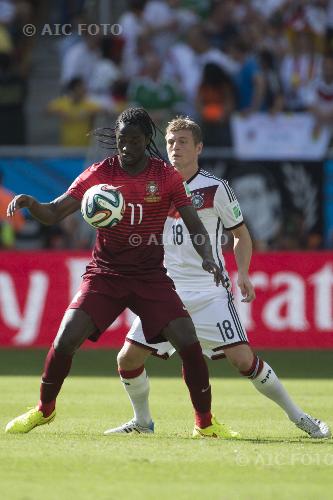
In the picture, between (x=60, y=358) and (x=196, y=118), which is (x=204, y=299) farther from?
(x=196, y=118)

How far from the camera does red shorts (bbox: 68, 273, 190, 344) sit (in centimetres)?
774

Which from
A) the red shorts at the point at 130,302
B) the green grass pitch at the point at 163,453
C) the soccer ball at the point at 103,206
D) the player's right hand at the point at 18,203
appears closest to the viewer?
the green grass pitch at the point at 163,453

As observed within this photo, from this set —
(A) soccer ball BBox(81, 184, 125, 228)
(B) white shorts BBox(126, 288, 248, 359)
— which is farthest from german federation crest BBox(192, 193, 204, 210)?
(A) soccer ball BBox(81, 184, 125, 228)

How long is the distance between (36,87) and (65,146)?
2.47 m

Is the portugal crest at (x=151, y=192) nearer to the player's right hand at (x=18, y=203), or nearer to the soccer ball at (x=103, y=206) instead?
the soccer ball at (x=103, y=206)

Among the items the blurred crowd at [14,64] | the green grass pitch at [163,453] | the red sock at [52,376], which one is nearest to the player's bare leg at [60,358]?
the red sock at [52,376]

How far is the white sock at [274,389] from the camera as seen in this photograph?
822cm

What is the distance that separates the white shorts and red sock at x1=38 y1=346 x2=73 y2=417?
69 centimetres

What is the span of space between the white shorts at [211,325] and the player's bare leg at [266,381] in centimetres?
8

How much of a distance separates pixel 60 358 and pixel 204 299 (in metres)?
1.27

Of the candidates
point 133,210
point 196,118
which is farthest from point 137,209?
point 196,118

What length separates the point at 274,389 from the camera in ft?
27.0

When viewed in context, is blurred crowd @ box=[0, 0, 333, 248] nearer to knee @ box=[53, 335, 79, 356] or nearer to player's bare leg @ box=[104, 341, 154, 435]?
player's bare leg @ box=[104, 341, 154, 435]

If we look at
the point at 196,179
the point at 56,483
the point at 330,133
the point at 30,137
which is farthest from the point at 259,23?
the point at 56,483
